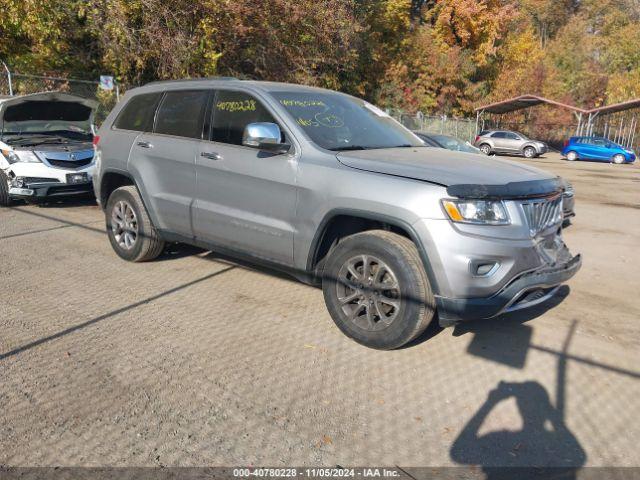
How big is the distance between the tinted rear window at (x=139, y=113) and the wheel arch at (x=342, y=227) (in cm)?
251

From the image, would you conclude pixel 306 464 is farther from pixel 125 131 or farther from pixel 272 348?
pixel 125 131

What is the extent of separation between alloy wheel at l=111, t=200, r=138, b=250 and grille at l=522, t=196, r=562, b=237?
12.7ft

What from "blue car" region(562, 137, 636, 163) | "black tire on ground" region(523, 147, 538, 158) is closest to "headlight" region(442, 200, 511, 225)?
"blue car" region(562, 137, 636, 163)

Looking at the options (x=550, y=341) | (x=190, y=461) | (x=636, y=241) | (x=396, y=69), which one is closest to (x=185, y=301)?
(x=190, y=461)

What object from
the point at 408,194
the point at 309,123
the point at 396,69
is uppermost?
the point at 396,69

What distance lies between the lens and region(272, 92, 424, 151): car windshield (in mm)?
4445

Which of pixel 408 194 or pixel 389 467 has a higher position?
pixel 408 194

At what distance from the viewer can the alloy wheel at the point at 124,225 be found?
582 centimetres

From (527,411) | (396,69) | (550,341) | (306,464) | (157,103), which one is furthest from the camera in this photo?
(396,69)

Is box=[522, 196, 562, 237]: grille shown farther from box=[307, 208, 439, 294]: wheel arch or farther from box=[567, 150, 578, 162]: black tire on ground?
box=[567, 150, 578, 162]: black tire on ground

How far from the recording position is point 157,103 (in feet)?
18.4

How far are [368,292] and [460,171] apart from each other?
1.06 meters

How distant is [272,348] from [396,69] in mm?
31559

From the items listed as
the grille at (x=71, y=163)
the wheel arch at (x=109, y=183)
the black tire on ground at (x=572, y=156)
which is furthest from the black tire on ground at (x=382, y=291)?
the black tire on ground at (x=572, y=156)
